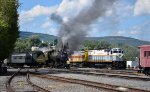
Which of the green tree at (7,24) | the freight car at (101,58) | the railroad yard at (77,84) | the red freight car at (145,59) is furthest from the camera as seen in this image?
the freight car at (101,58)

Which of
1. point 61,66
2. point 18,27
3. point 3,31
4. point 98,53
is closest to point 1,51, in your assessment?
point 3,31

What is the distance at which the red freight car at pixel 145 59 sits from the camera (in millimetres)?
40031

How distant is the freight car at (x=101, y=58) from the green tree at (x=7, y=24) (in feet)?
71.6

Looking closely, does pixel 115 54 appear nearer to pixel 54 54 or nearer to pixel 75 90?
pixel 54 54

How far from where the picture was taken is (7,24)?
Answer: 160 ft

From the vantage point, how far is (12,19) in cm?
5216

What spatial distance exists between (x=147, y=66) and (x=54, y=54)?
31.8 meters

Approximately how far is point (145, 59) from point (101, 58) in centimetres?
3372

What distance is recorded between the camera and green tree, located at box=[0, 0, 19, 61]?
47.6 meters

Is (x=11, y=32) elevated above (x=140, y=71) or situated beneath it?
elevated above

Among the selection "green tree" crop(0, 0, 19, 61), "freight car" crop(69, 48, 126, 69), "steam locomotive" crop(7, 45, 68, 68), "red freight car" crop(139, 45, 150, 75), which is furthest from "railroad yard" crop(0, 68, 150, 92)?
"freight car" crop(69, 48, 126, 69)

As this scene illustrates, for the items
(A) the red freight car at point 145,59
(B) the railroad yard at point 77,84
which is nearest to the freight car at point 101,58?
(A) the red freight car at point 145,59

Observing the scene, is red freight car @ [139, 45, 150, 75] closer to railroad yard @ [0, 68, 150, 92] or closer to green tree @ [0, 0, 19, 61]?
railroad yard @ [0, 68, 150, 92]

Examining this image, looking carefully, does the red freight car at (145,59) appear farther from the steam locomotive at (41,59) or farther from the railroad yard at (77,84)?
the steam locomotive at (41,59)
